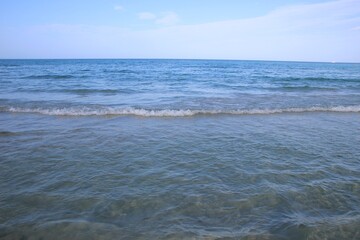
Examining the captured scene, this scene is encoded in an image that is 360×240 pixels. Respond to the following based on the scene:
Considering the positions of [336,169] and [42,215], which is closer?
[42,215]

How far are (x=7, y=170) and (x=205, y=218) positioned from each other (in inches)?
174

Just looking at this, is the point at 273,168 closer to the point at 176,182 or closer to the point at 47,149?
the point at 176,182

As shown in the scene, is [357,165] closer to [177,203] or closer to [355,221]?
[355,221]

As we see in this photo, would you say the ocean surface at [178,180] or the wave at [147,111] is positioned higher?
the wave at [147,111]

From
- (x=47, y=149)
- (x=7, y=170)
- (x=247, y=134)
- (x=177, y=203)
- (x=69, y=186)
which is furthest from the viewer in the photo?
(x=247, y=134)

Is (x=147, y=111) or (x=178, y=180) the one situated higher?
(x=147, y=111)

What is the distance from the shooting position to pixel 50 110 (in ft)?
37.6

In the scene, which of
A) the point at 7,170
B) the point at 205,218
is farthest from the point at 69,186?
the point at 205,218

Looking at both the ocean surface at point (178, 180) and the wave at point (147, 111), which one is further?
the wave at point (147, 111)

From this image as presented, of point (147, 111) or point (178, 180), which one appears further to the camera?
point (147, 111)

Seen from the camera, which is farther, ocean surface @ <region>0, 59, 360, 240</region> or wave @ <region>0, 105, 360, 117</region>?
wave @ <region>0, 105, 360, 117</region>

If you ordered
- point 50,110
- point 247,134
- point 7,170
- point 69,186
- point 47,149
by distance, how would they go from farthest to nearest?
point 50,110 < point 247,134 < point 47,149 < point 7,170 < point 69,186

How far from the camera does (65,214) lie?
12.3 ft

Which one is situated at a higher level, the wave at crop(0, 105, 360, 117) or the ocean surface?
the wave at crop(0, 105, 360, 117)
